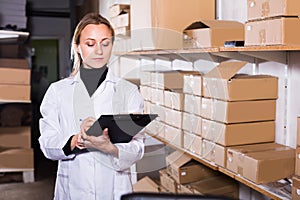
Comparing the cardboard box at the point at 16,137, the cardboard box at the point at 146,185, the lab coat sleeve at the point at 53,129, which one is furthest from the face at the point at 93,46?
the cardboard box at the point at 16,137

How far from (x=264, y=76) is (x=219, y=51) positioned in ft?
0.85

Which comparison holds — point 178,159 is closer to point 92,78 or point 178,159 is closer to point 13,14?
point 92,78

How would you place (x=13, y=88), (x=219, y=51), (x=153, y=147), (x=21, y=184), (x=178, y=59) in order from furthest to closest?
1. (x=21, y=184)
2. (x=13, y=88)
3. (x=178, y=59)
4. (x=153, y=147)
5. (x=219, y=51)

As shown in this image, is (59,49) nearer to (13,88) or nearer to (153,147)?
(13,88)

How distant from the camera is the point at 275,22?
1.44 m

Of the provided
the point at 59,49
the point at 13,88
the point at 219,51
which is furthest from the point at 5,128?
the point at 219,51

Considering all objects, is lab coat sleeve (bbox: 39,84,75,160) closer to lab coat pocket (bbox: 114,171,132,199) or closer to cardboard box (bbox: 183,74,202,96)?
lab coat pocket (bbox: 114,171,132,199)

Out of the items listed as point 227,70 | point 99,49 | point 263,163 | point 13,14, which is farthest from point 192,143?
point 13,14

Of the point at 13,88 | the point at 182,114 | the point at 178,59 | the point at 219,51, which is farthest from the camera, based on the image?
the point at 13,88

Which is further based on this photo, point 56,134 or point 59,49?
point 59,49

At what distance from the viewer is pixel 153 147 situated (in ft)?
8.13

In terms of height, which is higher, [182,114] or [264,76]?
[264,76]

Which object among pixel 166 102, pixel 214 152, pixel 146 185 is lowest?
pixel 146 185

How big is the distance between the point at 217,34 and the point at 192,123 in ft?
1.54
